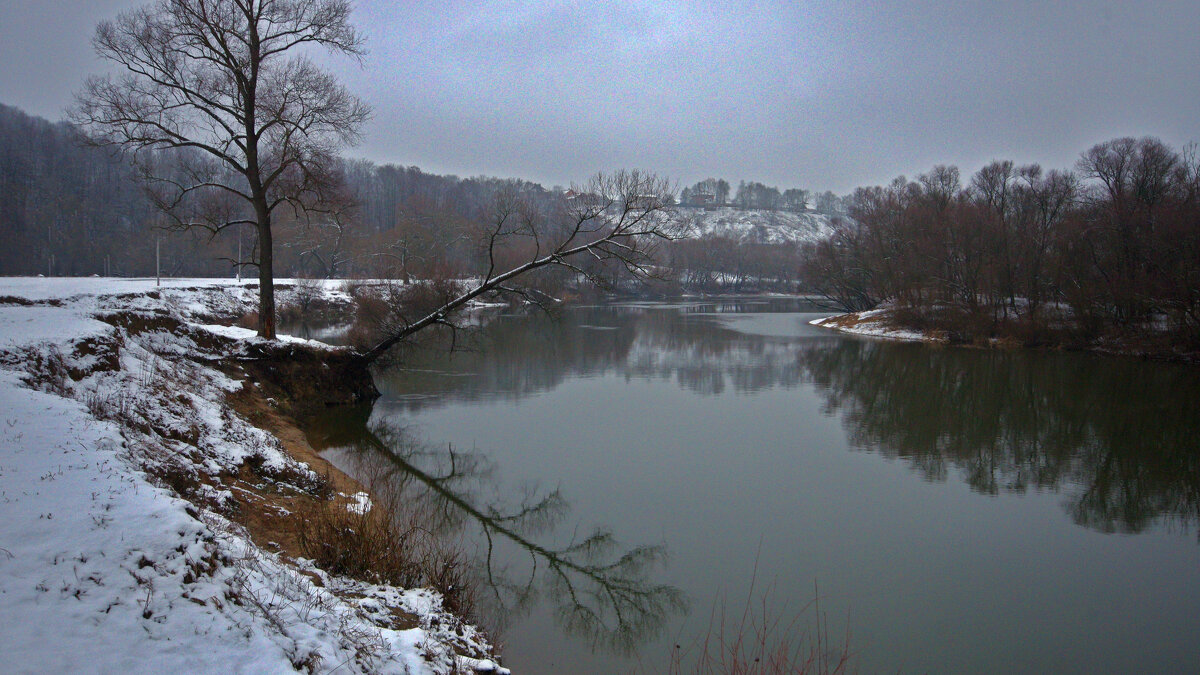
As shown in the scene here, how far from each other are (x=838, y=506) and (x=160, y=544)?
356 inches

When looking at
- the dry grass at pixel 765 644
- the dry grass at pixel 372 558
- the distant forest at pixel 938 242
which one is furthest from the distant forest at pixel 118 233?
the dry grass at pixel 765 644

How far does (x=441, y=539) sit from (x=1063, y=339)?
3611 cm

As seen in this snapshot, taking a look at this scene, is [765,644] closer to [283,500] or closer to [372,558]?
[372,558]

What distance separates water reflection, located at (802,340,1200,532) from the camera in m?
11.8

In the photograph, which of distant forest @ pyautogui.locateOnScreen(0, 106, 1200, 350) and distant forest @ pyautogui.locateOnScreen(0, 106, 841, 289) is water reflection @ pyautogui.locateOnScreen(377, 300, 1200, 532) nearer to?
distant forest @ pyautogui.locateOnScreen(0, 106, 1200, 350)

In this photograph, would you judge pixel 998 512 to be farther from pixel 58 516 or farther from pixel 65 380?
pixel 65 380

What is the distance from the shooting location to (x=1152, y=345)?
30219 mm

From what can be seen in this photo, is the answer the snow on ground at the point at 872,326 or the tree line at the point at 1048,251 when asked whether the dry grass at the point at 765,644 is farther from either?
the snow on ground at the point at 872,326

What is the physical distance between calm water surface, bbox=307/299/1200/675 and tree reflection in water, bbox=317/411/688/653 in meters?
0.04

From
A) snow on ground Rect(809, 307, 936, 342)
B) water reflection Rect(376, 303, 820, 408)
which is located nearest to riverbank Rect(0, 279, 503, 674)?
water reflection Rect(376, 303, 820, 408)

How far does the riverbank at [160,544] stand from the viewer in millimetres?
3730

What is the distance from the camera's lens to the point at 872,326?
44938 millimetres

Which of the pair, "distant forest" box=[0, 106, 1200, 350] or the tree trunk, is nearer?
the tree trunk

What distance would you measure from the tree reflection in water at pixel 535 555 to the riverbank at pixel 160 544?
49.9 inches
